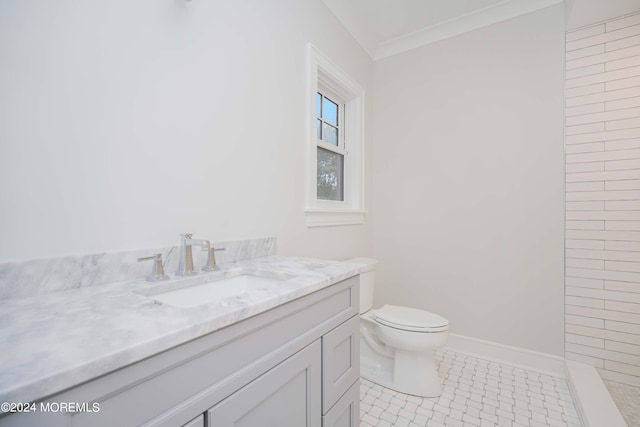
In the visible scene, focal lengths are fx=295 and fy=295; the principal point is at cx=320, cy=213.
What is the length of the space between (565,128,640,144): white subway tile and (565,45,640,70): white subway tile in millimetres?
464

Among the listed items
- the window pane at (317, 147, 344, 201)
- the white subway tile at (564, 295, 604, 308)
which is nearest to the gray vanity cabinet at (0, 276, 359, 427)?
the window pane at (317, 147, 344, 201)

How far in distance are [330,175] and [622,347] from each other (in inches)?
86.9

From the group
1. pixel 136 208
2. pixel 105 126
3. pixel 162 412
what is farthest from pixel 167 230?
pixel 162 412

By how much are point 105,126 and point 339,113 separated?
74.4 inches

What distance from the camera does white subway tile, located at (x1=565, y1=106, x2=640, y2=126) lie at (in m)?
1.83

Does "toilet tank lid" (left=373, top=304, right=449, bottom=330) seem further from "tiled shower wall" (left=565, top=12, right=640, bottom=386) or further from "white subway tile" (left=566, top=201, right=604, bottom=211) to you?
"white subway tile" (left=566, top=201, right=604, bottom=211)

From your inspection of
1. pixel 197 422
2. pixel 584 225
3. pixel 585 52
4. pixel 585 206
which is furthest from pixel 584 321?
pixel 197 422

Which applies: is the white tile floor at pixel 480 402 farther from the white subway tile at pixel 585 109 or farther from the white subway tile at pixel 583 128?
the white subway tile at pixel 585 109

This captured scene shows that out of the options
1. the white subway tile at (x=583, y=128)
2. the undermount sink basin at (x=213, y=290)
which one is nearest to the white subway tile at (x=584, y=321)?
the white subway tile at (x=583, y=128)

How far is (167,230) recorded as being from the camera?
112 centimetres

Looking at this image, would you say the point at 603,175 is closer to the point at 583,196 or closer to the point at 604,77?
the point at 583,196

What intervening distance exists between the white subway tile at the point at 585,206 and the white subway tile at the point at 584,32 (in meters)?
1.10

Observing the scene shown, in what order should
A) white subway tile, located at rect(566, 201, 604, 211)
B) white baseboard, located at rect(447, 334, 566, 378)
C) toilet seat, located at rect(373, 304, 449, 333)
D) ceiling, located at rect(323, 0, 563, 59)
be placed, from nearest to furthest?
toilet seat, located at rect(373, 304, 449, 333) → white subway tile, located at rect(566, 201, 604, 211) → white baseboard, located at rect(447, 334, 566, 378) → ceiling, located at rect(323, 0, 563, 59)

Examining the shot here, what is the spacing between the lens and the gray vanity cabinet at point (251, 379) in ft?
1.60
